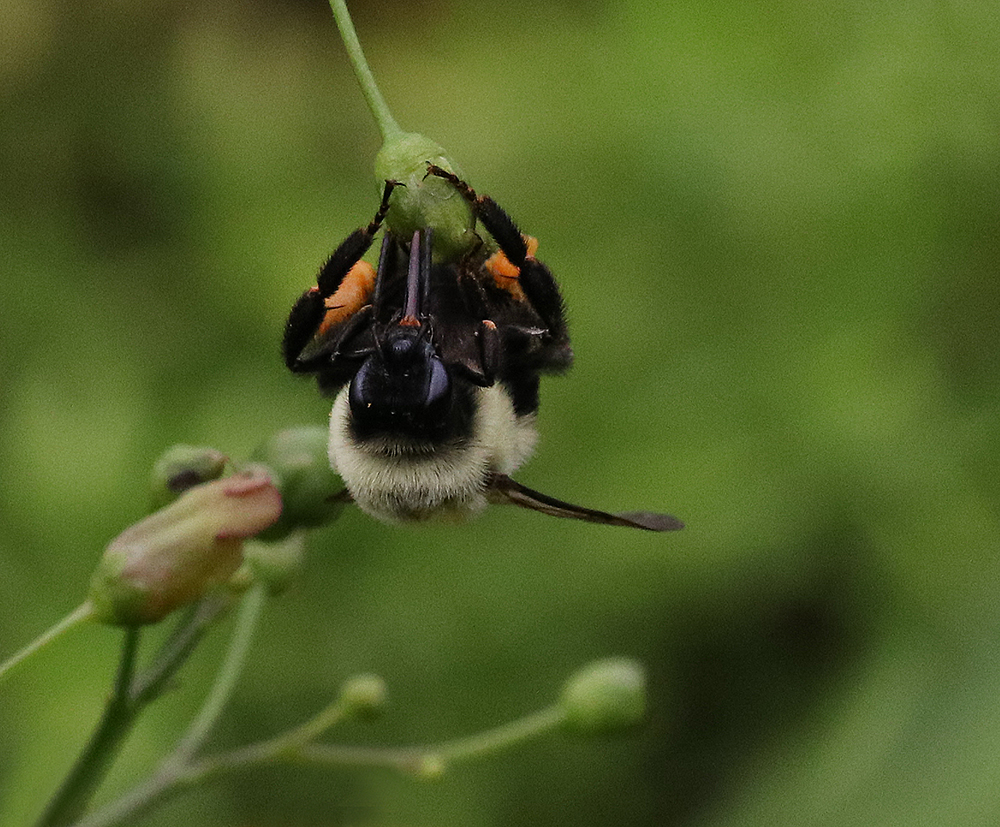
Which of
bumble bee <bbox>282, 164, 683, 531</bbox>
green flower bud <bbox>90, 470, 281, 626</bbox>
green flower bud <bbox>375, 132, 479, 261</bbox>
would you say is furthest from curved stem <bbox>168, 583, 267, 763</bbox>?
green flower bud <bbox>375, 132, 479, 261</bbox>

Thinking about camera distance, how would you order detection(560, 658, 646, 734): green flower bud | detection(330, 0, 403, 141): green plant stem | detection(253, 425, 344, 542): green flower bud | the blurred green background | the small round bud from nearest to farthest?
detection(330, 0, 403, 141): green plant stem → detection(253, 425, 344, 542): green flower bud → the small round bud → detection(560, 658, 646, 734): green flower bud → the blurred green background

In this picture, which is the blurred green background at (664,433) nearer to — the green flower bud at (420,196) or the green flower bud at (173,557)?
the green flower bud at (173,557)

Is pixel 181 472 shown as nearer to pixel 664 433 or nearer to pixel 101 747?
pixel 101 747

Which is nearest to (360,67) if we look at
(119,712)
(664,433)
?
(119,712)

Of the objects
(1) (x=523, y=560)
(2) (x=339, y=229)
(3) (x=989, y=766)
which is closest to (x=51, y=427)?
(2) (x=339, y=229)

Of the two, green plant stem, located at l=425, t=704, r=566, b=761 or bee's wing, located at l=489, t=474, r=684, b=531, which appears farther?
green plant stem, located at l=425, t=704, r=566, b=761

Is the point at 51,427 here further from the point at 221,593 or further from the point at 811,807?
the point at 811,807

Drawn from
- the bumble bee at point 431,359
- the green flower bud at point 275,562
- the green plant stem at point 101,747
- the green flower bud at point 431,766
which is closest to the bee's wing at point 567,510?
the bumble bee at point 431,359

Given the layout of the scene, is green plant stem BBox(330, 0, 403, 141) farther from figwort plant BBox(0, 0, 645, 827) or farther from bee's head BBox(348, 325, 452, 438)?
bee's head BBox(348, 325, 452, 438)
